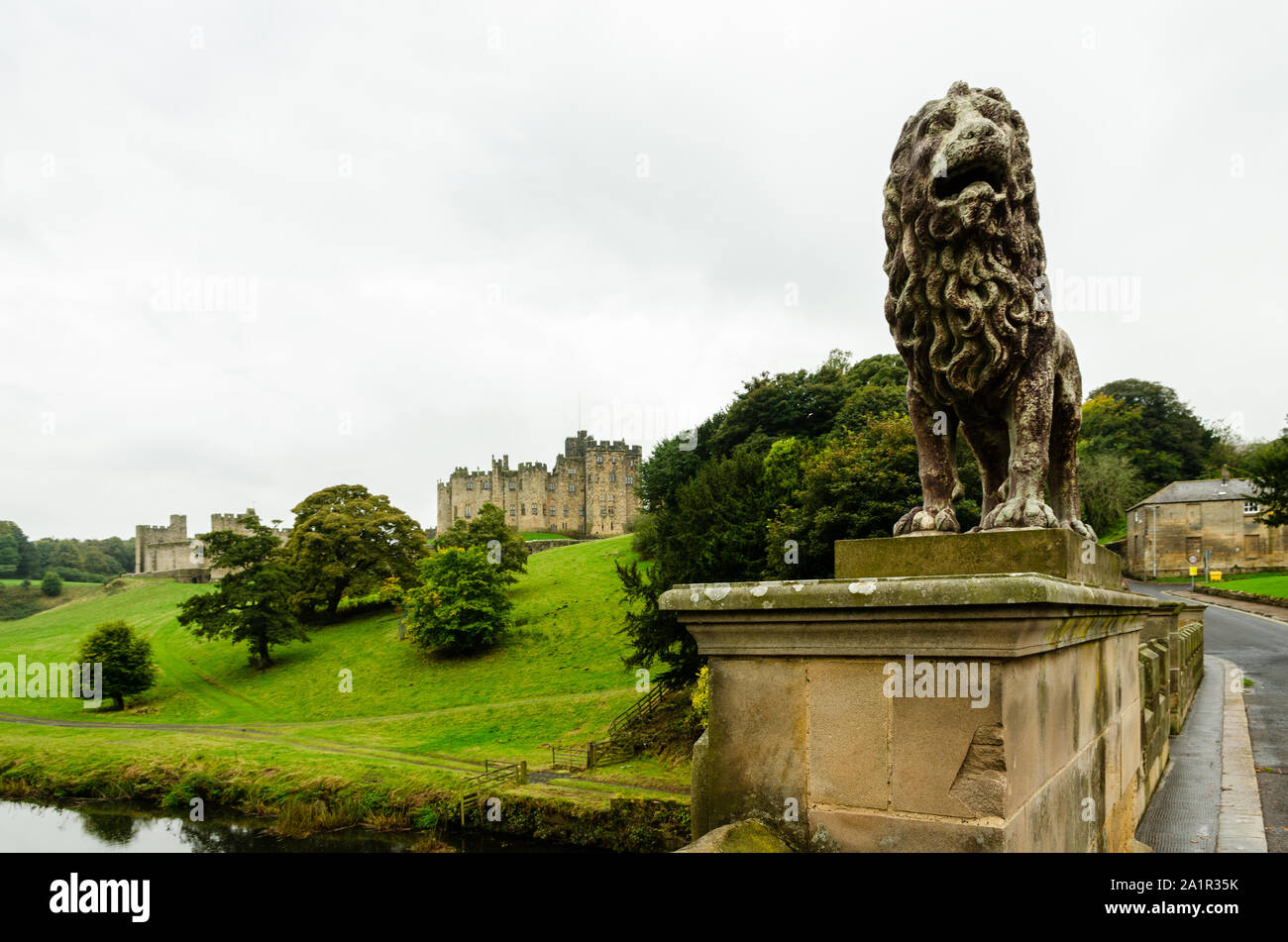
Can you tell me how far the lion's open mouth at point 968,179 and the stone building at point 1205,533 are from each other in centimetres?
5916

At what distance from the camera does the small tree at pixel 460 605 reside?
40.2m

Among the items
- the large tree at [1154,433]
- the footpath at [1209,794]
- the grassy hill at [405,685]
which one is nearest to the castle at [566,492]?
the grassy hill at [405,685]

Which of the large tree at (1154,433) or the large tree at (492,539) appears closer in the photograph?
the large tree at (492,539)

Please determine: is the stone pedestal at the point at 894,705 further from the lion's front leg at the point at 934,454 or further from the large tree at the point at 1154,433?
the large tree at the point at 1154,433

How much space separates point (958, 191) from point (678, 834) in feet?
53.6

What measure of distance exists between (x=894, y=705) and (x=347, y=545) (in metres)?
52.9

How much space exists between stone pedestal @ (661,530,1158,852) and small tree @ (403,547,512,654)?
38530mm

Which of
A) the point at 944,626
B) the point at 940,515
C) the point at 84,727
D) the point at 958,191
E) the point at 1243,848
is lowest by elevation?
the point at 84,727

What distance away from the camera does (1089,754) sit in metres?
4.31

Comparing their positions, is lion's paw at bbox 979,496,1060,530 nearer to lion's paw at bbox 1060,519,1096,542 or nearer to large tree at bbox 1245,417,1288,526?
lion's paw at bbox 1060,519,1096,542
